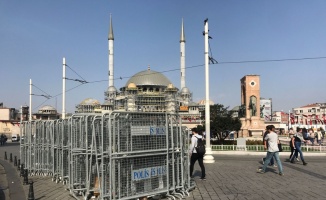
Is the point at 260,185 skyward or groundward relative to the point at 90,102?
groundward

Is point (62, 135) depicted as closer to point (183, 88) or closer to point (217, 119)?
point (217, 119)

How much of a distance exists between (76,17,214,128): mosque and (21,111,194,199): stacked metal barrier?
7701cm

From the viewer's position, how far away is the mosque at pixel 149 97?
92812 millimetres

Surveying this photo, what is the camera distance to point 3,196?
332 inches

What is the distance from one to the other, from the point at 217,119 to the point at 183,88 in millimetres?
72799

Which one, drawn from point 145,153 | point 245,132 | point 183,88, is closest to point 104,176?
point 145,153

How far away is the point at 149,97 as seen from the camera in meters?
95.7

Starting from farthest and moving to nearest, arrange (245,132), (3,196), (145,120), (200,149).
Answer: (245,132) < (200,149) < (3,196) < (145,120)

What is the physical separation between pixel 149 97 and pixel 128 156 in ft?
293

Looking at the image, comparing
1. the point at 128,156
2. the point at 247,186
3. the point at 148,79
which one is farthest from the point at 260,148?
the point at 148,79

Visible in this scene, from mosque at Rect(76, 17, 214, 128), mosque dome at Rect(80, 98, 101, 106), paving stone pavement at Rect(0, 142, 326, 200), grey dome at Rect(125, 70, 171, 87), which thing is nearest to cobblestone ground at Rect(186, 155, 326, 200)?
paving stone pavement at Rect(0, 142, 326, 200)

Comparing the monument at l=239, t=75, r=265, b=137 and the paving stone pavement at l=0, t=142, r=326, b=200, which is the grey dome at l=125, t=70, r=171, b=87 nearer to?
the monument at l=239, t=75, r=265, b=137

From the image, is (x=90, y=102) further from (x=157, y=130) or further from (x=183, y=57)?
(x=157, y=130)

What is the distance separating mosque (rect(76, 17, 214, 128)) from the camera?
92.8m
